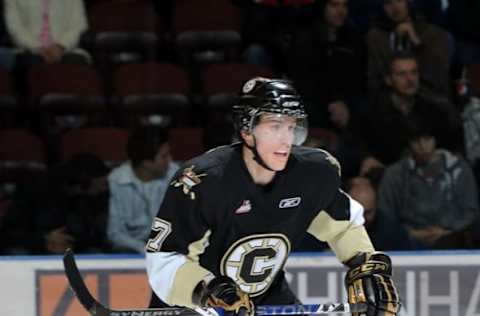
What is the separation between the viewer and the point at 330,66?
6234 millimetres

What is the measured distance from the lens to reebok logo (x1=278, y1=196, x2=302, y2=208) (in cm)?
355

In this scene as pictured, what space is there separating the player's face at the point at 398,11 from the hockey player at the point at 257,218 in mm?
2842

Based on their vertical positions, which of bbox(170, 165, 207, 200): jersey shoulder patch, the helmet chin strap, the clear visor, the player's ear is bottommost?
bbox(170, 165, 207, 200): jersey shoulder patch

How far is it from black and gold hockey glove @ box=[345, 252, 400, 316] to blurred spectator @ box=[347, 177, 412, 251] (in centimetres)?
146

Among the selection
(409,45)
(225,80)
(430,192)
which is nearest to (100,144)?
(225,80)

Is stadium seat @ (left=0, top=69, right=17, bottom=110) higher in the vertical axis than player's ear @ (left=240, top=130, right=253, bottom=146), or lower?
lower

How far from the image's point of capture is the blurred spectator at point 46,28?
20.8 ft

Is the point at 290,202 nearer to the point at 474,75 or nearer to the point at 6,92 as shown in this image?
the point at 6,92

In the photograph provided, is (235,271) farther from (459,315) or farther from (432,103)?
(432,103)

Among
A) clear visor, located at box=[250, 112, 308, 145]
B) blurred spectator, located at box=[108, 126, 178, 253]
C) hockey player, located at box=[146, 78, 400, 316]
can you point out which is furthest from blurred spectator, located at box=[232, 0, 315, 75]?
clear visor, located at box=[250, 112, 308, 145]

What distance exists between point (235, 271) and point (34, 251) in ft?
5.74

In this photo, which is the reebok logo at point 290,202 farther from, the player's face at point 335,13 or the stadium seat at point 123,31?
the stadium seat at point 123,31

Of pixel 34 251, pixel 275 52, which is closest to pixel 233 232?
pixel 34 251

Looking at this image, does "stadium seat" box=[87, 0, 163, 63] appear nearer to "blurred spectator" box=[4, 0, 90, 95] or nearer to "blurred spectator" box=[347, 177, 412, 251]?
"blurred spectator" box=[4, 0, 90, 95]
